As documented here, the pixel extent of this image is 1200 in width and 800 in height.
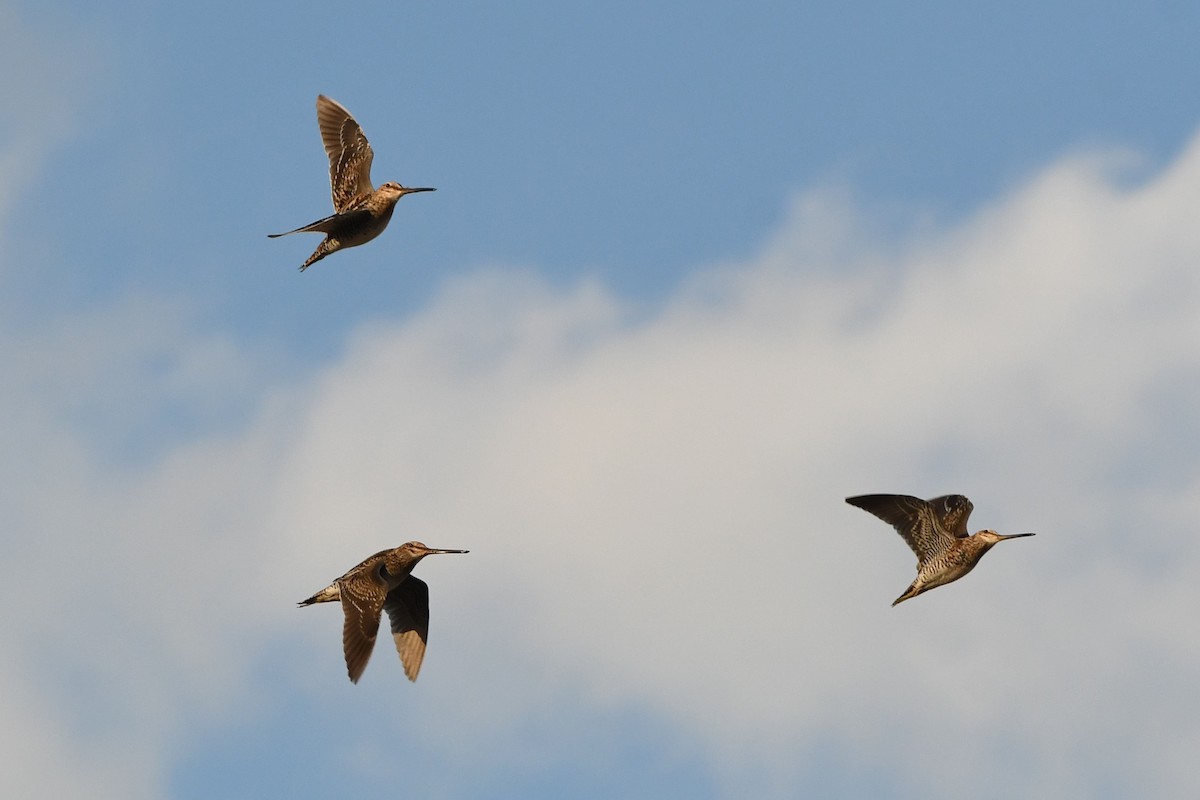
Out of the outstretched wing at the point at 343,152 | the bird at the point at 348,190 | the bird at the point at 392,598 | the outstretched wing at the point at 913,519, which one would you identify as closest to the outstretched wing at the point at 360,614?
the bird at the point at 392,598

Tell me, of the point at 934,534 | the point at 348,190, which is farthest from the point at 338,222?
the point at 934,534

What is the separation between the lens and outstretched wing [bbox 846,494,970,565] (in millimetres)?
33312

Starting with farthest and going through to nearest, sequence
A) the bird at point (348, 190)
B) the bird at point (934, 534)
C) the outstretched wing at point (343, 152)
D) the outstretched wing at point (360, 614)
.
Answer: the outstretched wing at point (343, 152) → the bird at point (348, 190) → the bird at point (934, 534) → the outstretched wing at point (360, 614)

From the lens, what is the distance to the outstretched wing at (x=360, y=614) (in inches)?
1223

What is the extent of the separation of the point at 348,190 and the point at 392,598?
29.8 ft

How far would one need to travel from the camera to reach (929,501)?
33.4 m

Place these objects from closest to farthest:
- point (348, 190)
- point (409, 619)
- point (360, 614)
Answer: point (360, 614), point (409, 619), point (348, 190)

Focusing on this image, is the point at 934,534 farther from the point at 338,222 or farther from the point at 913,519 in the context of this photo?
the point at 338,222

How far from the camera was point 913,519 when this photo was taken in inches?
1330

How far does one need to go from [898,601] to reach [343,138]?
15419 mm

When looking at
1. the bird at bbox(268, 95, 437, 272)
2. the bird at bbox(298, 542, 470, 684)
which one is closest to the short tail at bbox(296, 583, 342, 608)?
the bird at bbox(298, 542, 470, 684)

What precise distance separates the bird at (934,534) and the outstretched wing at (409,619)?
7.80 meters

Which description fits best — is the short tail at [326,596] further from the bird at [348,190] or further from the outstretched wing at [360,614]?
the bird at [348,190]

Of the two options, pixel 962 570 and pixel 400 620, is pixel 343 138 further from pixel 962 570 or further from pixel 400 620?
pixel 962 570
